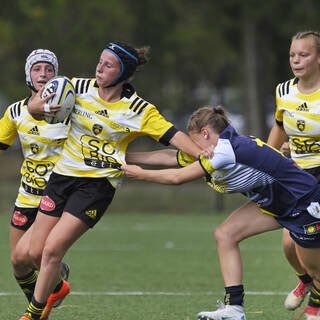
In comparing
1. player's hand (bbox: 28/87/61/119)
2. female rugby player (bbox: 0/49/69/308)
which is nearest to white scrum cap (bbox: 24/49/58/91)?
female rugby player (bbox: 0/49/69/308)

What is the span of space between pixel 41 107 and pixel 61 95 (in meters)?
0.19

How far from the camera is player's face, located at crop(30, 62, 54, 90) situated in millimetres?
6355

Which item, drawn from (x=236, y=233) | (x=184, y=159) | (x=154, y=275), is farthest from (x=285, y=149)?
(x=154, y=275)

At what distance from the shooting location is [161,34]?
92.3 feet

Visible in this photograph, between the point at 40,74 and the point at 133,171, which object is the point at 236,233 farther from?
the point at 40,74

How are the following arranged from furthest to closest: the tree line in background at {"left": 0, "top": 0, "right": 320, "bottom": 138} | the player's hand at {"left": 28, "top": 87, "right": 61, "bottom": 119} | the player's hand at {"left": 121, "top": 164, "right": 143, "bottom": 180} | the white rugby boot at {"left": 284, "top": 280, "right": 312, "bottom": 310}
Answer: the tree line in background at {"left": 0, "top": 0, "right": 320, "bottom": 138} < the white rugby boot at {"left": 284, "top": 280, "right": 312, "bottom": 310} < the player's hand at {"left": 28, "top": 87, "right": 61, "bottom": 119} < the player's hand at {"left": 121, "top": 164, "right": 143, "bottom": 180}

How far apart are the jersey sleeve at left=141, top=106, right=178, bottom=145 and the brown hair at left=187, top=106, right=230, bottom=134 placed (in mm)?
278

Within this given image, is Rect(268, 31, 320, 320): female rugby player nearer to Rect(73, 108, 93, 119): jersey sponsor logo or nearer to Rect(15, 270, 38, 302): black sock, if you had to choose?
Rect(73, 108, 93, 119): jersey sponsor logo

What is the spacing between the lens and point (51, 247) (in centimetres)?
564

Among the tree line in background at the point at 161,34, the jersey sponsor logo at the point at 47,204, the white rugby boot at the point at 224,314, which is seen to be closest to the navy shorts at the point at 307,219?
the white rugby boot at the point at 224,314

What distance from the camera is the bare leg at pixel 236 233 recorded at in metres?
5.60

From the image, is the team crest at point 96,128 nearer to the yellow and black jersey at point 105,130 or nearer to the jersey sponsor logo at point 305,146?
the yellow and black jersey at point 105,130

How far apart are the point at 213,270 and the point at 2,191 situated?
12.2 m

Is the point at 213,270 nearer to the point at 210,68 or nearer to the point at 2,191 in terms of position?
the point at 2,191
